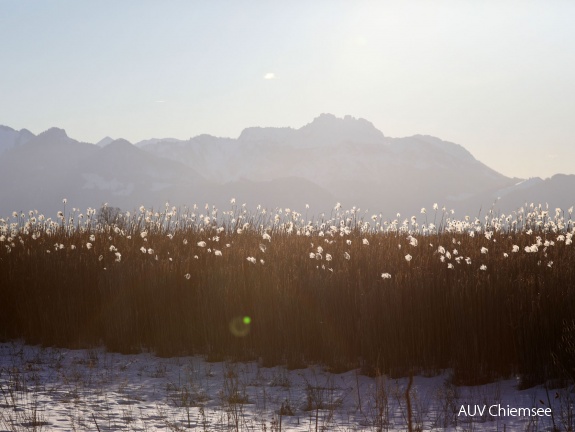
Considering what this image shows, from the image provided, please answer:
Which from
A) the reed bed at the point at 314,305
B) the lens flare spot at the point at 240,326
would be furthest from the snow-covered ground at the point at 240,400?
the lens flare spot at the point at 240,326

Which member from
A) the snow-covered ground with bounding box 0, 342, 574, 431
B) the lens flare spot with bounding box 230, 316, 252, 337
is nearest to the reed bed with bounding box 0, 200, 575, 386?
the lens flare spot with bounding box 230, 316, 252, 337

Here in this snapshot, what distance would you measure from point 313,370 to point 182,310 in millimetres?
2576

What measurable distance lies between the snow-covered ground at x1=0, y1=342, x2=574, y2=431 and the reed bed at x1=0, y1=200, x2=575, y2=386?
0.40 m

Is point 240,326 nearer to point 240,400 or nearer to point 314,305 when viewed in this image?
point 314,305

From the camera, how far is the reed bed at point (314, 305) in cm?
685

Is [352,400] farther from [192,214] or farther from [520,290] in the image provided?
[192,214]

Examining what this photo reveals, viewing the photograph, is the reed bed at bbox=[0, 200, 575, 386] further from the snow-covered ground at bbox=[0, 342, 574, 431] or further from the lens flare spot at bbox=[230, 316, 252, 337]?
the snow-covered ground at bbox=[0, 342, 574, 431]

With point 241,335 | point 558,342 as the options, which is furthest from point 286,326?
point 558,342

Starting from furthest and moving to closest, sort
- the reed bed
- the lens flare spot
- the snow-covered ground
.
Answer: the lens flare spot, the reed bed, the snow-covered ground

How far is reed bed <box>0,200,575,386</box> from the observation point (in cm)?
685

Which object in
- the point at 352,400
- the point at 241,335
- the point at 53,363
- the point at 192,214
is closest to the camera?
the point at 352,400

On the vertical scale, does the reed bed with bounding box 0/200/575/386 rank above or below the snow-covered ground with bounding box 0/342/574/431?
above

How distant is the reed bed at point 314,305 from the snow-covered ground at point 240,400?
0.40 metres

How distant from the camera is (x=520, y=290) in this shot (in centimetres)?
728
